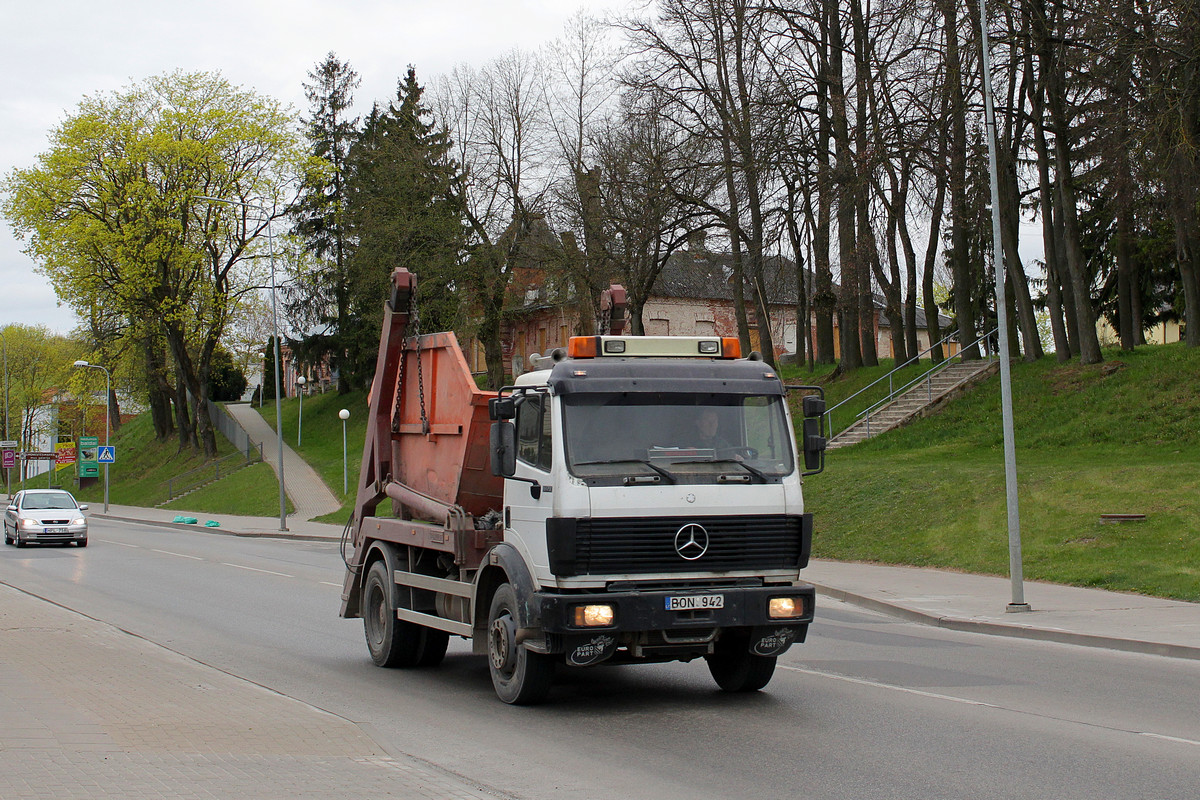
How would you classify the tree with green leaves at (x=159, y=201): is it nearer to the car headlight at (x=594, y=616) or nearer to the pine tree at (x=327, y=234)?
the pine tree at (x=327, y=234)

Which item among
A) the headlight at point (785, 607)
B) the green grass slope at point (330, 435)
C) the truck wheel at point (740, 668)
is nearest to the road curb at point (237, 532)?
the green grass slope at point (330, 435)

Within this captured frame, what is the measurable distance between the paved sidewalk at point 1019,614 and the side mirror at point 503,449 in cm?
745

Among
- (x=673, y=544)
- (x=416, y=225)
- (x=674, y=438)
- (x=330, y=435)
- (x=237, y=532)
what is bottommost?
(x=237, y=532)

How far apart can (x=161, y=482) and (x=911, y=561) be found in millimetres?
48245

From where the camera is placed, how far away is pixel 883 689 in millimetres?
9805

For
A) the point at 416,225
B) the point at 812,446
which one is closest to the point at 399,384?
the point at 812,446

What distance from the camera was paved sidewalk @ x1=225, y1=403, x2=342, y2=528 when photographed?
4344 cm

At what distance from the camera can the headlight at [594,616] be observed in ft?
26.7

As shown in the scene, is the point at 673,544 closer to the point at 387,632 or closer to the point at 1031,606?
the point at 387,632

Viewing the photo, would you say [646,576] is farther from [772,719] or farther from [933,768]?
[933,768]

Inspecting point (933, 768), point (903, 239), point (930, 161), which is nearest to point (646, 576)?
point (933, 768)

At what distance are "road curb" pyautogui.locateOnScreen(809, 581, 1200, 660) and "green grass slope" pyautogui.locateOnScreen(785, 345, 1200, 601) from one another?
3308 mm

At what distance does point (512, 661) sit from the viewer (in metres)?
8.84

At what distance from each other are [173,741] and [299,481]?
4492 cm
